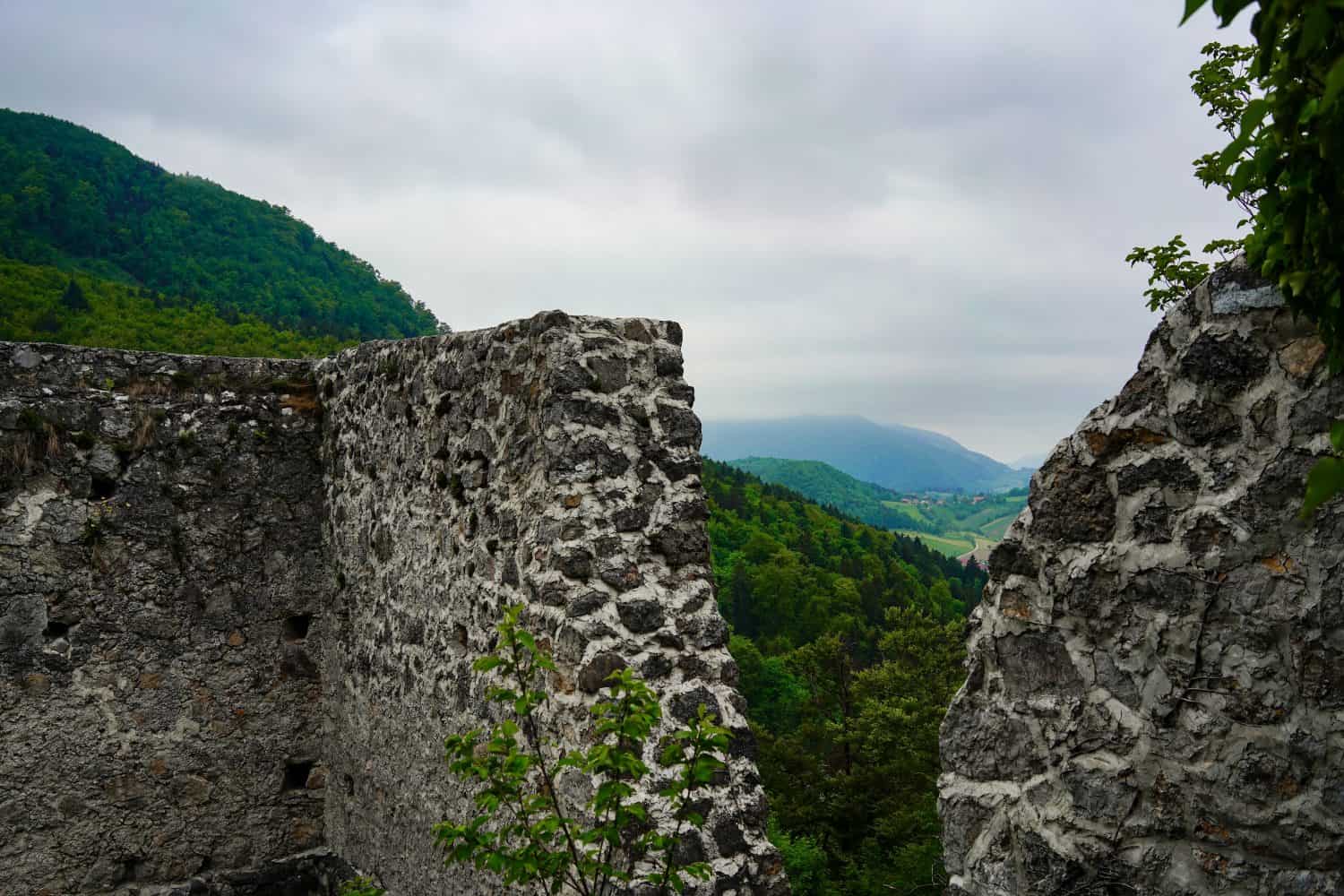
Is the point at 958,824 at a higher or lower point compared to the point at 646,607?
lower

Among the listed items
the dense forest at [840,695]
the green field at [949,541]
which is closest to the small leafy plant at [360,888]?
the dense forest at [840,695]

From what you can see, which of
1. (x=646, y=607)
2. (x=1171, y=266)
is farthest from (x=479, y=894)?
(x=1171, y=266)

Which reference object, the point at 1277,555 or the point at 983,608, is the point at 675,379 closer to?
the point at 983,608

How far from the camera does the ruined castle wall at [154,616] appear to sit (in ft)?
16.9

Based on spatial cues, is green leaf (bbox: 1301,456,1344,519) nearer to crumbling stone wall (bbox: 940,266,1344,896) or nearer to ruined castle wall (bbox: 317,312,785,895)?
crumbling stone wall (bbox: 940,266,1344,896)

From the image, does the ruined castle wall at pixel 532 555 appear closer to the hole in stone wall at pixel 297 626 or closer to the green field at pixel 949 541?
the hole in stone wall at pixel 297 626

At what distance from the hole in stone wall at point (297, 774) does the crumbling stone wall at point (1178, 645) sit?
4770mm

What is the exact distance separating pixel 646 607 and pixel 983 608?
1.53m

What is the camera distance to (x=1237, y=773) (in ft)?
6.39

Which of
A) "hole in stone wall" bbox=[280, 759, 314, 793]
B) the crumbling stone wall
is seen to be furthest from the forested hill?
the crumbling stone wall

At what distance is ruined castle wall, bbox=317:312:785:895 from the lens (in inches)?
141

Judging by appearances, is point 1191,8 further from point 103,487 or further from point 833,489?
point 833,489

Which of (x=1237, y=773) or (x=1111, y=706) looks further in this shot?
(x=1111, y=706)

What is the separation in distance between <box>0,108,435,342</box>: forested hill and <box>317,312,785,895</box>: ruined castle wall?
3138cm
